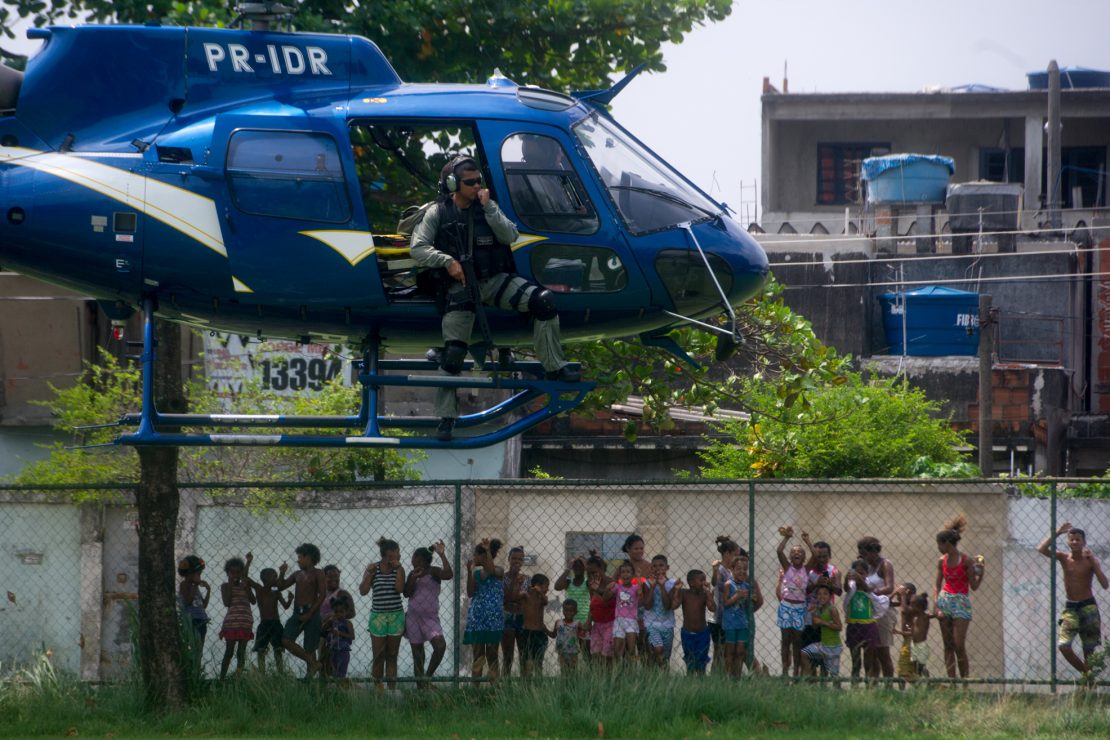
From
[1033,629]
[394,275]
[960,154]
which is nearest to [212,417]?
[394,275]

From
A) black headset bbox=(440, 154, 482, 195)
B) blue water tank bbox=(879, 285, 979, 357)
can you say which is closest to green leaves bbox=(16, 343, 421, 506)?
black headset bbox=(440, 154, 482, 195)

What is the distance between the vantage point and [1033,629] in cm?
1230

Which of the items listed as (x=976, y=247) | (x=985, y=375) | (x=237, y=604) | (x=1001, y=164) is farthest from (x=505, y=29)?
(x=1001, y=164)

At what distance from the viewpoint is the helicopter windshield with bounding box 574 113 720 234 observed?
900cm

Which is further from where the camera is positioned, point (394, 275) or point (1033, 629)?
point (1033, 629)

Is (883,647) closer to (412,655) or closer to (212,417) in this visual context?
(412,655)

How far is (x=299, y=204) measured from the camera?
8.80 m

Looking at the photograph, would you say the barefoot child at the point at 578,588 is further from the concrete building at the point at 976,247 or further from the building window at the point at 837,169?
the building window at the point at 837,169

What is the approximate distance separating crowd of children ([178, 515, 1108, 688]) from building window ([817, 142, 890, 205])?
113ft

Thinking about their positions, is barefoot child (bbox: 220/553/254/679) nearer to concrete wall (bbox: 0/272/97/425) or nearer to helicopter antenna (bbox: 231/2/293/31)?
helicopter antenna (bbox: 231/2/293/31)

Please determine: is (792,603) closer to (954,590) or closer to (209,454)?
(954,590)

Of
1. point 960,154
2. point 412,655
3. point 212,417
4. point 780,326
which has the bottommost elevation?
point 412,655

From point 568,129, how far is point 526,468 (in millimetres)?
17670

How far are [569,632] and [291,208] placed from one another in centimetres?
530
